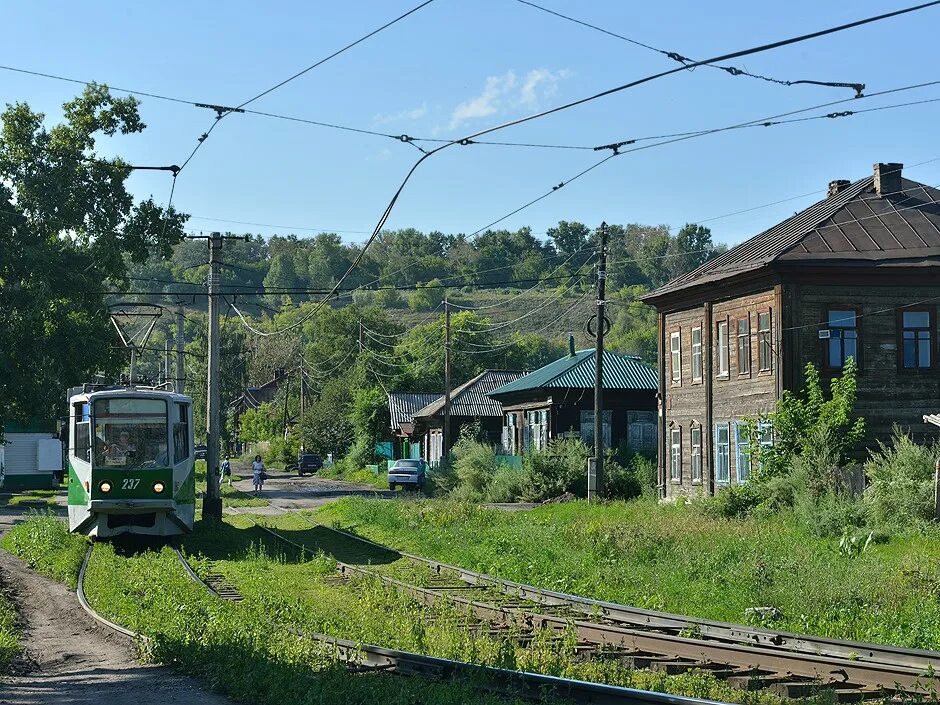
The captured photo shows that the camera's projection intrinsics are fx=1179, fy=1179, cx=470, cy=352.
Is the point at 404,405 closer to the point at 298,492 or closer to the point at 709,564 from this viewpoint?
the point at 298,492

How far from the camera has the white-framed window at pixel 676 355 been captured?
39625mm

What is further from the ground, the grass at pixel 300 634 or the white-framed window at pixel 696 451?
the white-framed window at pixel 696 451

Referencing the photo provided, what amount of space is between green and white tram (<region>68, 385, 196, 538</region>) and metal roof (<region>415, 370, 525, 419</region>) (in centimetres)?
4382

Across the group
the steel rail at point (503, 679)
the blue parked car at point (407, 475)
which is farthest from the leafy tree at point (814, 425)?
the blue parked car at point (407, 475)

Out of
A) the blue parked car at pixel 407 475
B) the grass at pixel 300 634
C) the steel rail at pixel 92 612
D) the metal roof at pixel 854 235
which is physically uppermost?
the metal roof at pixel 854 235

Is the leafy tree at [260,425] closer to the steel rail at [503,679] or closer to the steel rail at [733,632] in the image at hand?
the steel rail at [733,632]

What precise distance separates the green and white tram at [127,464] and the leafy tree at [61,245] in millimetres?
21296

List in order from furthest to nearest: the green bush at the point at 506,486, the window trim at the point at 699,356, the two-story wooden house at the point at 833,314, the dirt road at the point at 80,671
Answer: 1. the green bush at the point at 506,486
2. the window trim at the point at 699,356
3. the two-story wooden house at the point at 833,314
4. the dirt road at the point at 80,671

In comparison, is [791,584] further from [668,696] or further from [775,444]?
[775,444]

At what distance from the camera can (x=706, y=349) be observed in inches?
1462

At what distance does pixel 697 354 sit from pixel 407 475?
21873 millimetres

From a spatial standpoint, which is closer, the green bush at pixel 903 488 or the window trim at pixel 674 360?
the green bush at pixel 903 488

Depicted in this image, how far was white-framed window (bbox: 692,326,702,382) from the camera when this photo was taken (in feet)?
125

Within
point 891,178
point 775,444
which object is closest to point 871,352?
point 775,444
